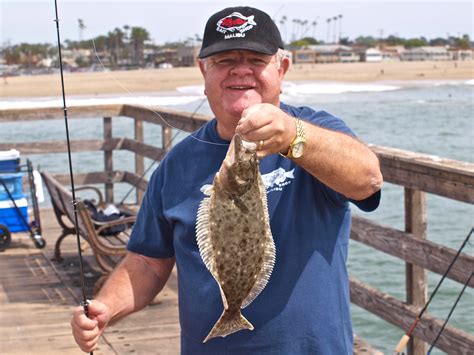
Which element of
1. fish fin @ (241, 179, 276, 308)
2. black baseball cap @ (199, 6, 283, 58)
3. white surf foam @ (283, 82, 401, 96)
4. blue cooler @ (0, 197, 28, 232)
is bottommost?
white surf foam @ (283, 82, 401, 96)

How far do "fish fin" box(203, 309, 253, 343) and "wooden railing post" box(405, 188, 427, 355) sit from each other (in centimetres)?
253

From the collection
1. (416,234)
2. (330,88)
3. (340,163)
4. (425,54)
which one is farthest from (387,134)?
(425,54)

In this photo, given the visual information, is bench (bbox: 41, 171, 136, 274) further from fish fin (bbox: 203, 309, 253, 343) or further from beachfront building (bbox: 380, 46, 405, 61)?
beachfront building (bbox: 380, 46, 405, 61)

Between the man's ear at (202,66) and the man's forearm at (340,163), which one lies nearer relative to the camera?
the man's forearm at (340,163)

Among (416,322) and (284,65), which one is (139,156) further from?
(284,65)

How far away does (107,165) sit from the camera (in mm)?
9727

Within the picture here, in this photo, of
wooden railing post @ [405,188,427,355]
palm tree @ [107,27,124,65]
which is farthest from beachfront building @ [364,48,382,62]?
wooden railing post @ [405,188,427,355]

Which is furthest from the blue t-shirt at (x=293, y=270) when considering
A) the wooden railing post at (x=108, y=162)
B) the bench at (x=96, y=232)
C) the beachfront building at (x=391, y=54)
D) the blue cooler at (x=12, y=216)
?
the beachfront building at (x=391, y=54)

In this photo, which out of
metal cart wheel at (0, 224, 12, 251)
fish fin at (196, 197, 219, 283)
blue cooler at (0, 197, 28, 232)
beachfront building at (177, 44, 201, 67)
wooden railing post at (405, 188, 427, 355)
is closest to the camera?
fish fin at (196, 197, 219, 283)

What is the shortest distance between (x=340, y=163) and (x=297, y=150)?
0.14 m

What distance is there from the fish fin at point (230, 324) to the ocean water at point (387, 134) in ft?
2.50

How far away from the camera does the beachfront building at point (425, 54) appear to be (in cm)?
11944

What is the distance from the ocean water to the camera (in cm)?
957

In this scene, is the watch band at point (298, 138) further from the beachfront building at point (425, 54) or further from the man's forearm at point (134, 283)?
the beachfront building at point (425, 54)
